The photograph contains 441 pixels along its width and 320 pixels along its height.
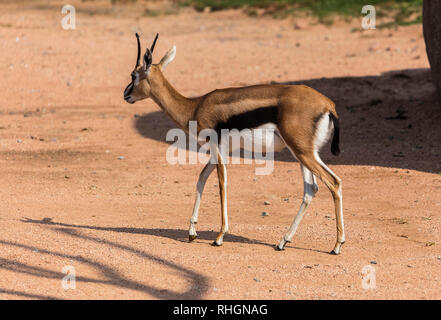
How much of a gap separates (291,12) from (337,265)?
643 inches

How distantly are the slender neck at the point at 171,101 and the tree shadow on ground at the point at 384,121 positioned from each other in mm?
3399

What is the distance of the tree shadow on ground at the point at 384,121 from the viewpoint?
9.91 meters

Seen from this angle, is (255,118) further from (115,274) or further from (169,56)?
(115,274)

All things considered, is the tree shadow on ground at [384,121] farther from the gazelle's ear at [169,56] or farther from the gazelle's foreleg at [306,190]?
the gazelle's ear at [169,56]

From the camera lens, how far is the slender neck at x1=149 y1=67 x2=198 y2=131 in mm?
6781

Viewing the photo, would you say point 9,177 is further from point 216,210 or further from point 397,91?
point 397,91

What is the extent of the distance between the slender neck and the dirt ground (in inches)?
42.9

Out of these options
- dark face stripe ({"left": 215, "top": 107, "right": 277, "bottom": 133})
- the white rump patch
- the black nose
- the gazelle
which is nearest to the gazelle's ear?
the gazelle

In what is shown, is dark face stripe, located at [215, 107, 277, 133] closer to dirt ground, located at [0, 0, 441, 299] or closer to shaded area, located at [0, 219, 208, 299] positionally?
dirt ground, located at [0, 0, 441, 299]

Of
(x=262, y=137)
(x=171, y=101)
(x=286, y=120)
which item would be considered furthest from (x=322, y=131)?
(x=171, y=101)

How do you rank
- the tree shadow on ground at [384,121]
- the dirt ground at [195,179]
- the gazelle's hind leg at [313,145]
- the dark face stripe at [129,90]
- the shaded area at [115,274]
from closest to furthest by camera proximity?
1. the shaded area at [115,274]
2. the dirt ground at [195,179]
3. the gazelle's hind leg at [313,145]
4. the dark face stripe at [129,90]
5. the tree shadow on ground at [384,121]

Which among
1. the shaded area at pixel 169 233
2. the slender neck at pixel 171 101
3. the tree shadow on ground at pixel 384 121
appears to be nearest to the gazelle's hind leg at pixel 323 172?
the shaded area at pixel 169 233

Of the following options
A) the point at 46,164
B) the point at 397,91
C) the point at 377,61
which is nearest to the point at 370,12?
the point at 377,61

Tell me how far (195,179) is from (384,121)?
3.92 m
